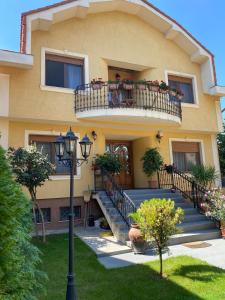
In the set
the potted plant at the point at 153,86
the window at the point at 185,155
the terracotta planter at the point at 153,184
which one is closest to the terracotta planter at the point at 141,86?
the potted plant at the point at 153,86

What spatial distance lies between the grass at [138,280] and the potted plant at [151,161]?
21.4ft

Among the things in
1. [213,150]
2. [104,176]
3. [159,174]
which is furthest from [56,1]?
[213,150]

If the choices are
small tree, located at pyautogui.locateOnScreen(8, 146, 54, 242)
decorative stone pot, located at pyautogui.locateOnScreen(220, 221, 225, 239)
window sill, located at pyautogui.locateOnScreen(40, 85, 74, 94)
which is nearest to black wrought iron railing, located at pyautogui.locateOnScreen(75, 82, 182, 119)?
→ window sill, located at pyautogui.locateOnScreen(40, 85, 74, 94)

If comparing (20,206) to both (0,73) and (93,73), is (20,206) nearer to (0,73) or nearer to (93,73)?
(0,73)

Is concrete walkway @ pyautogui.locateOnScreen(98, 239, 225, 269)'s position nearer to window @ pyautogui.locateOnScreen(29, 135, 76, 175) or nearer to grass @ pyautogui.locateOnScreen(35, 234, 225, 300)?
grass @ pyautogui.locateOnScreen(35, 234, 225, 300)

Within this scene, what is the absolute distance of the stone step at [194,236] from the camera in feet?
28.6

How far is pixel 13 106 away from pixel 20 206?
340 inches

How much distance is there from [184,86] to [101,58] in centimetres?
550

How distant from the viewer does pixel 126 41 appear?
13.8 metres

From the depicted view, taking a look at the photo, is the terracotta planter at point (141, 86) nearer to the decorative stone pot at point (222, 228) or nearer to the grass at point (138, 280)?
the decorative stone pot at point (222, 228)

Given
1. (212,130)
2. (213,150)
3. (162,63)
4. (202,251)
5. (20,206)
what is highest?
(162,63)

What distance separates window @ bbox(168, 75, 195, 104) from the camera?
1514cm

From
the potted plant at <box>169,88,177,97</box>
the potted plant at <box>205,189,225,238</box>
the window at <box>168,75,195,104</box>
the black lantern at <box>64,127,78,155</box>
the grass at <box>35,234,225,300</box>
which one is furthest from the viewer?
the window at <box>168,75,195,104</box>

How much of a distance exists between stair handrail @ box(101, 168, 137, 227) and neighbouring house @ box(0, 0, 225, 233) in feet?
3.21
